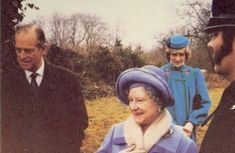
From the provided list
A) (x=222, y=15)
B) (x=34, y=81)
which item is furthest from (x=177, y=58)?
(x=34, y=81)

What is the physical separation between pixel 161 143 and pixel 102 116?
26cm

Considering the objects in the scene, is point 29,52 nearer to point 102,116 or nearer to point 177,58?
point 102,116

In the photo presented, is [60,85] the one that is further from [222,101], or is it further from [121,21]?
[222,101]

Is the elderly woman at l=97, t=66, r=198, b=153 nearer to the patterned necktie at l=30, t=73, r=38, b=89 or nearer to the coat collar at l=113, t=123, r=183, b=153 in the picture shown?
the coat collar at l=113, t=123, r=183, b=153

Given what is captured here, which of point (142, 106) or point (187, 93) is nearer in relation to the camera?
point (142, 106)

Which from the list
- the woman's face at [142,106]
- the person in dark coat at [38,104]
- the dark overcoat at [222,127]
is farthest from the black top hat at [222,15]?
the person in dark coat at [38,104]

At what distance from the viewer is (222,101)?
1.27 metres

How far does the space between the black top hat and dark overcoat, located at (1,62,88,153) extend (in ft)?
1.83

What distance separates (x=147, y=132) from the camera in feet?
4.98

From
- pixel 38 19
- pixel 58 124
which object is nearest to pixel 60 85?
pixel 58 124

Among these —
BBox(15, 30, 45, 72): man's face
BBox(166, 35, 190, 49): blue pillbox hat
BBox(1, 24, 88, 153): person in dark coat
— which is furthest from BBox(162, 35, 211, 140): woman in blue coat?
BBox(15, 30, 45, 72): man's face

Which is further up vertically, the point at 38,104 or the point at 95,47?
the point at 95,47

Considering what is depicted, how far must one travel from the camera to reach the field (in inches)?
63.7

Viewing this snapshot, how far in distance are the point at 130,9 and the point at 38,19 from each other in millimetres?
309
